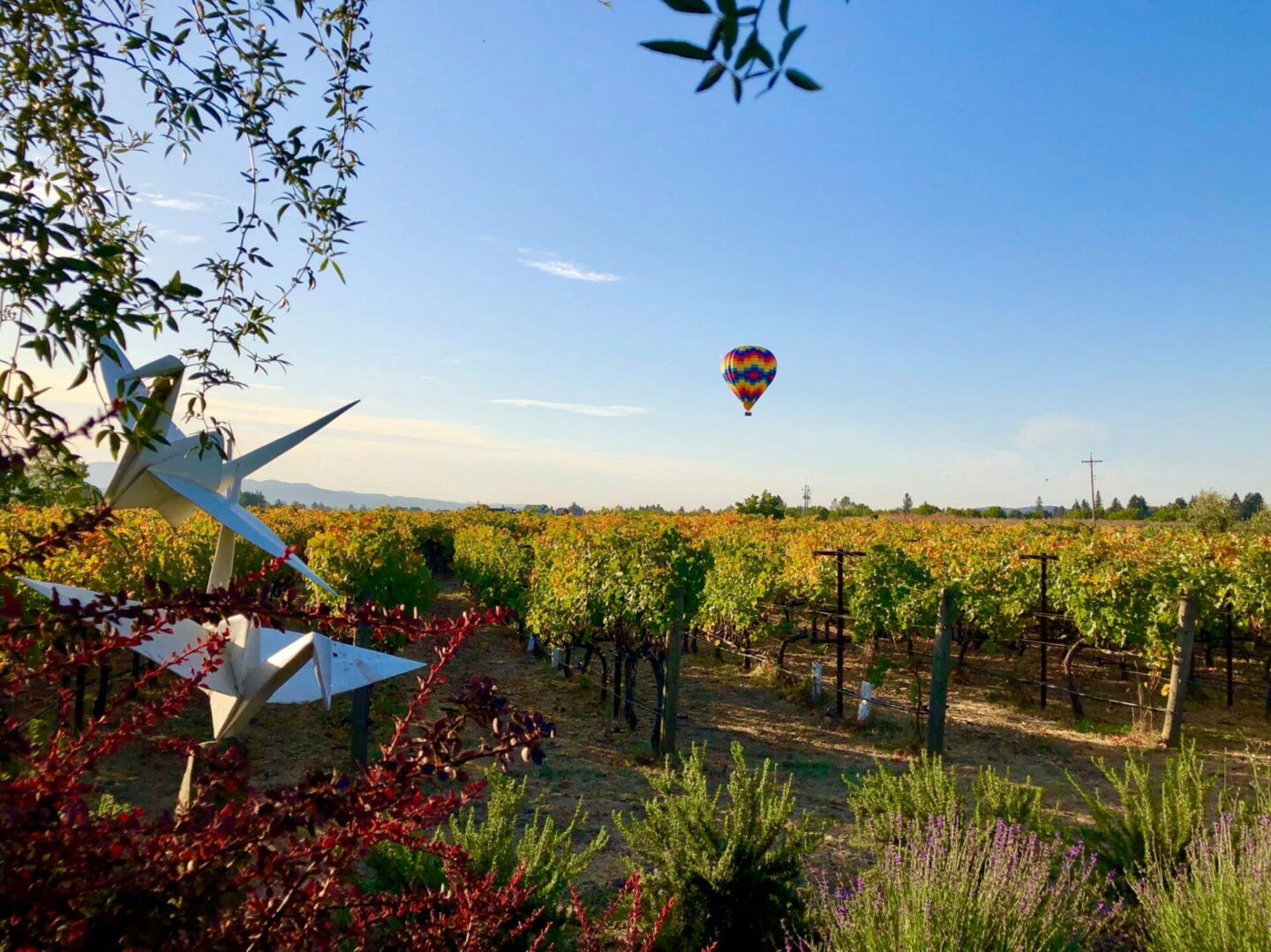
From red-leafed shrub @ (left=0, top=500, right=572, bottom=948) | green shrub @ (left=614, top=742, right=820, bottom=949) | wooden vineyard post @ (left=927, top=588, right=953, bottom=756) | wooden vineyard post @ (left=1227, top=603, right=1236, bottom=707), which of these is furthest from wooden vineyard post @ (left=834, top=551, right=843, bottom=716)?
red-leafed shrub @ (left=0, top=500, right=572, bottom=948)

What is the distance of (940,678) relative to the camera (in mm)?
7551

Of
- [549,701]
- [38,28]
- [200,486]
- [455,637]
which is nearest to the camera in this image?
[455,637]

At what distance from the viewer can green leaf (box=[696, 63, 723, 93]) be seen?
105 centimetres

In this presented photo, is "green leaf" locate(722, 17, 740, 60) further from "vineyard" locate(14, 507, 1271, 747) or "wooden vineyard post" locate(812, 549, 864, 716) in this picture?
"wooden vineyard post" locate(812, 549, 864, 716)

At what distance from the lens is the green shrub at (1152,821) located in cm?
416

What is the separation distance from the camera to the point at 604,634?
9.55 meters

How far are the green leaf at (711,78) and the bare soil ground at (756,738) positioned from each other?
5.19 metres

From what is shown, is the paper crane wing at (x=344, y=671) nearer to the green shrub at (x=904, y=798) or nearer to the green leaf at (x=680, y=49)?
the green shrub at (x=904, y=798)

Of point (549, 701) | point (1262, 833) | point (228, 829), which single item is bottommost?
point (549, 701)

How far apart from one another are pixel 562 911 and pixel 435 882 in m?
0.63

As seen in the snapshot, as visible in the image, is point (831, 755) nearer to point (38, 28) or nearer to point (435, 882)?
point (435, 882)

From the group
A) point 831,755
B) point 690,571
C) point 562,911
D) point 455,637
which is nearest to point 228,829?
point 455,637

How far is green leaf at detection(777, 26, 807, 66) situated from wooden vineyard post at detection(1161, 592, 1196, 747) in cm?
986

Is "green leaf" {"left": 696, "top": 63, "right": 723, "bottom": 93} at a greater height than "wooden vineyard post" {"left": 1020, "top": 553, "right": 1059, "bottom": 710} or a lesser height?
greater
